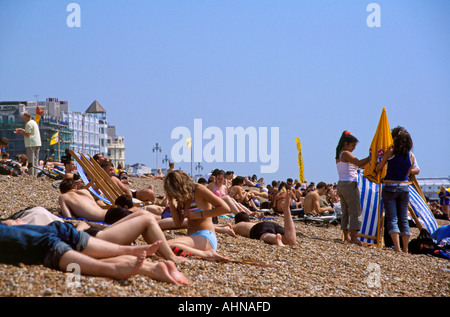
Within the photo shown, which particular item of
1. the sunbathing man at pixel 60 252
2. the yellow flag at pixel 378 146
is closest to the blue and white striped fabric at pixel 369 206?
the yellow flag at pixel 378 146

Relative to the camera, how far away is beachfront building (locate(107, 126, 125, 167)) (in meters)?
101

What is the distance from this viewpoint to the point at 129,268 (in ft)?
12.4

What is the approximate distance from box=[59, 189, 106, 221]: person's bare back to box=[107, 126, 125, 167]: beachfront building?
94.3 meters

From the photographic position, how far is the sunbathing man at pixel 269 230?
20.9 feet

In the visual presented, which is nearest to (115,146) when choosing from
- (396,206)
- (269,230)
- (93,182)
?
(93,182)

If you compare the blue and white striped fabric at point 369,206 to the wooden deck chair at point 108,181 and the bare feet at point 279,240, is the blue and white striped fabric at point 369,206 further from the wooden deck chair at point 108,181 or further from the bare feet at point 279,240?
the wooden deck chair at point 108,181

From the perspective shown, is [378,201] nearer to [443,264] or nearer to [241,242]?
[443,264]

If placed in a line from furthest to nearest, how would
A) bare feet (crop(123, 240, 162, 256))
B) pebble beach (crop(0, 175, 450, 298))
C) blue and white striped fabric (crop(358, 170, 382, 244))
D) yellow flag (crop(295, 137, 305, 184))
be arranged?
yellow flag (crop(295, 137, 305, 184)) → blue and white striped fabric (crop(358, 170, 382, 244)) → bare feet (crop(123, 240, 162, 256)) → pebble beach (crop(0, 175, 450, 298))

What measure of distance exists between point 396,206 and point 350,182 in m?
0.70

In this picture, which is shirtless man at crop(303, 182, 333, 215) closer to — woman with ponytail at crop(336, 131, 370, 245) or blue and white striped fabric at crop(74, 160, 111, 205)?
woman with ponytail at crop(336, 131, 370, 245)

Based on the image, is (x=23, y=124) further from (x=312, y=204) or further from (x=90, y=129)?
(x=312, y=204)

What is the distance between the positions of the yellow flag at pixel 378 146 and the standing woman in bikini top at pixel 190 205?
319 centimetres

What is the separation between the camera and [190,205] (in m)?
5.09

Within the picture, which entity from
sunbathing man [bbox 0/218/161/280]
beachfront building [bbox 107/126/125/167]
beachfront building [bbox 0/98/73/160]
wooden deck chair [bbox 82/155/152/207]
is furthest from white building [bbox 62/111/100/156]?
sunbathing man [bbox 0/218/161/280]
